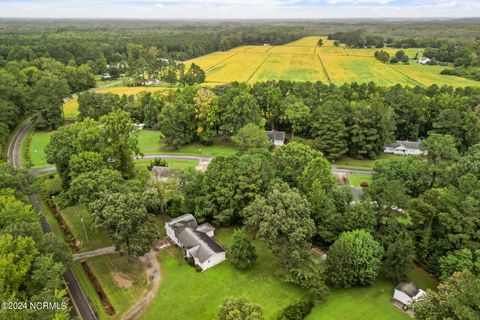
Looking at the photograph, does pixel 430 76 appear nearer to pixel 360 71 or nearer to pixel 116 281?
pixel 360 71

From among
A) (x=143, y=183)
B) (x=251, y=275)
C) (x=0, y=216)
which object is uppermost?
(x=0, y=216)

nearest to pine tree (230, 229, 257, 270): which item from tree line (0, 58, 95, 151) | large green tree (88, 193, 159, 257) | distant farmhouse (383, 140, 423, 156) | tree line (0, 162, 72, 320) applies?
large green tree (88, 193, 159, 257)

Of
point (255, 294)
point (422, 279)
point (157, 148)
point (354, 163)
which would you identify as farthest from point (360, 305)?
point (157, 148)

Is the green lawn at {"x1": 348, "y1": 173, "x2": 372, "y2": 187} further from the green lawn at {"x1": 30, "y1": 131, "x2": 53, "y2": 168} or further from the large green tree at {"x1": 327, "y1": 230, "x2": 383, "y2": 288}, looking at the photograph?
the green lawn at {"x1": 30, "y1": 131, "x2": 53, "y2": 168}

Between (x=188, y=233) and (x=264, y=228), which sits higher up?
(x=264, y=228)

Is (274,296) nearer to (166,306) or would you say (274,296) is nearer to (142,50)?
(166,306)

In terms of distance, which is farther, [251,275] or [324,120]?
[324,120]

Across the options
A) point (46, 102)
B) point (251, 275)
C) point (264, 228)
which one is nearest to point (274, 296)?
point (251, 275)
